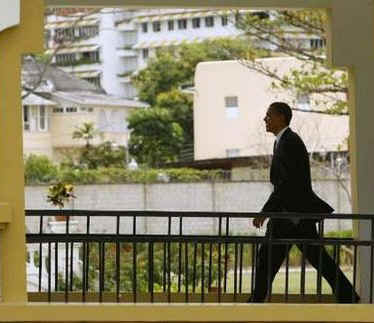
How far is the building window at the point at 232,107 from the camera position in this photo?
48.3 metres

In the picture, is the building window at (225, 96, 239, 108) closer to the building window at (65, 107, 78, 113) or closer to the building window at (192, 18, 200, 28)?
the building window at (65, 107, 78, 113)

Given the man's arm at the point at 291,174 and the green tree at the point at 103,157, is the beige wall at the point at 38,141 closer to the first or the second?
the green tree at the point at 103,157

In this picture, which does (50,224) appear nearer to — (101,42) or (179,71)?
(179,71)

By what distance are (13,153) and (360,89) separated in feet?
18.3

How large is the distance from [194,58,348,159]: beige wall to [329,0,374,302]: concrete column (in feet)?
95.8

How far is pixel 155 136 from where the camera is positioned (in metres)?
49.6

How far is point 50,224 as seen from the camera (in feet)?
72.3

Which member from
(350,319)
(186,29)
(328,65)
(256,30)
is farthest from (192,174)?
(350,319)

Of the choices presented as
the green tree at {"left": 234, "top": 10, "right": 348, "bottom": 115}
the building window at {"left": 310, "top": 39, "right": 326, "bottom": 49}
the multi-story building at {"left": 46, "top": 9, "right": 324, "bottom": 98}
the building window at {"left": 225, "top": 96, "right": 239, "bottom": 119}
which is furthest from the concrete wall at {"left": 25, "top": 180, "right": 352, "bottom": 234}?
the multi-story building at {"left": 46, "top": 9, "right": 324, "bottom": 98}

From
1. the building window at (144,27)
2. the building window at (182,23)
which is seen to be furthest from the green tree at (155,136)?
the building window at (144,27)

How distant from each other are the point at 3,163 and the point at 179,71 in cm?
4426

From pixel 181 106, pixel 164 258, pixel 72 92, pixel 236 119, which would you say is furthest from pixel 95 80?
pixel 164 258

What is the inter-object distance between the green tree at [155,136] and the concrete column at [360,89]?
117 feet

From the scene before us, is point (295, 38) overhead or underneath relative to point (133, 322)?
overhead
